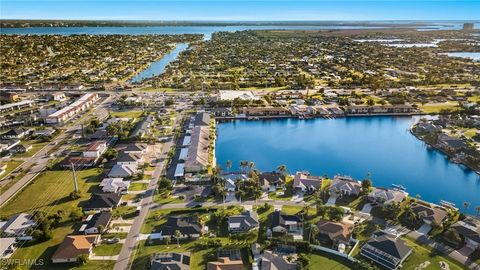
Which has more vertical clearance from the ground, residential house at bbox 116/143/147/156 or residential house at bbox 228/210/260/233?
residential house at bbox 116/143/147/156

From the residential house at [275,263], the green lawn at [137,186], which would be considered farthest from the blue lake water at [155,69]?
the residential house at [275,263]

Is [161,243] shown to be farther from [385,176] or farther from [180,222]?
[385,176]

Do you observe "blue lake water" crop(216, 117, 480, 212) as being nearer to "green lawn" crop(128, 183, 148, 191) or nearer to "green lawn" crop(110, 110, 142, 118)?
"green lawn" crop(128, 183, 148, 191)

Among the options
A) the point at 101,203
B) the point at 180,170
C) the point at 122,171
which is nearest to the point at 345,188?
the point at 180,170

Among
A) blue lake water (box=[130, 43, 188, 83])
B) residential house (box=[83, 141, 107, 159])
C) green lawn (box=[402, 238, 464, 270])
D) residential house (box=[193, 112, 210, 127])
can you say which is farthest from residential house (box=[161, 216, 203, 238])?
blue lake water (box=[130, 43, 188, 83])

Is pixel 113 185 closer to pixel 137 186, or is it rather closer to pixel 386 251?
pixel 137 186

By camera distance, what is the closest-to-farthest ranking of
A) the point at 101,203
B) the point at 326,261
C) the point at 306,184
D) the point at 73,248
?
1. the point at 326,261
2. the point at 73,248
3. the point at 101,203
4. the point at 306,184
